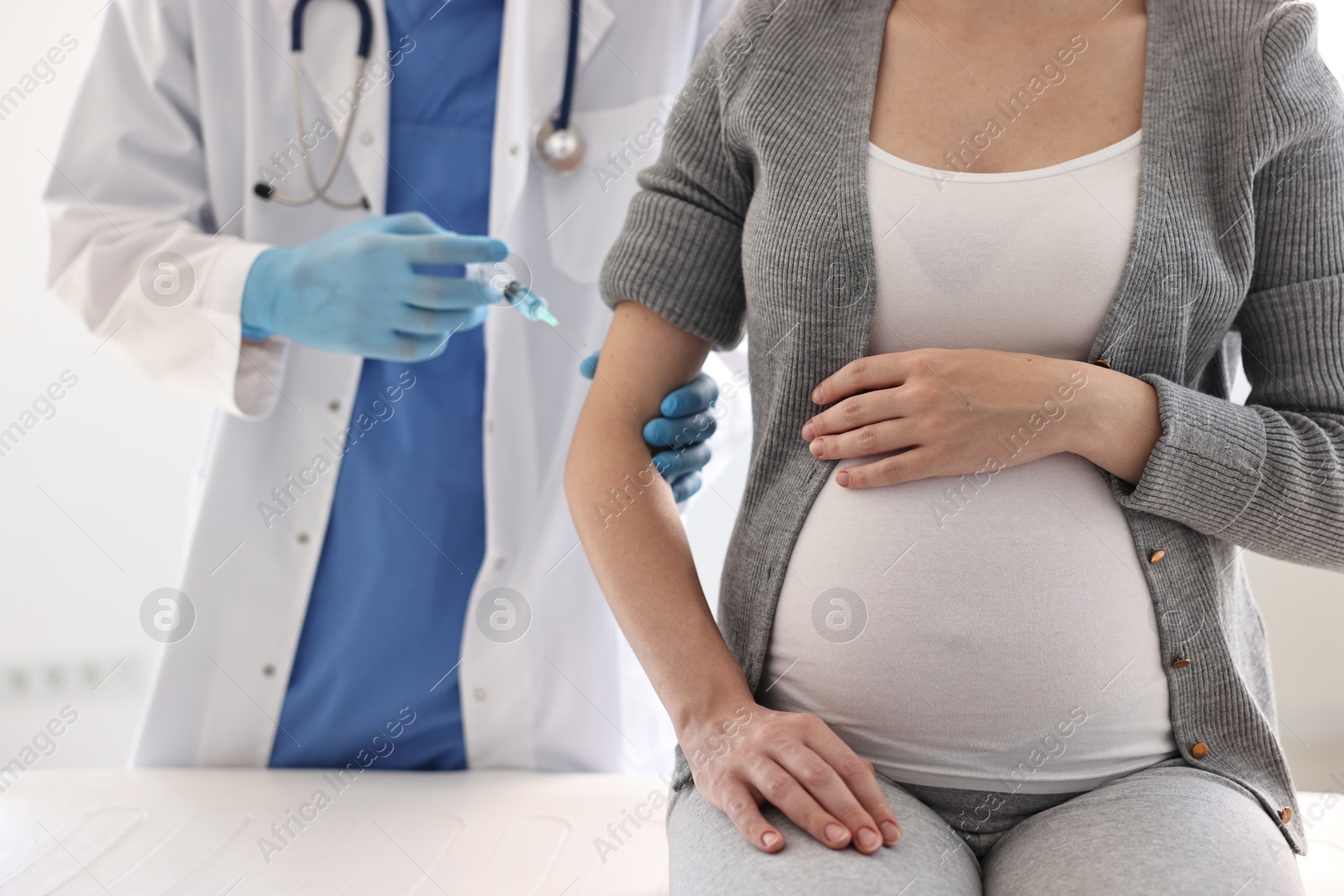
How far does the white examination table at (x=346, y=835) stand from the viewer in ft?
3.26

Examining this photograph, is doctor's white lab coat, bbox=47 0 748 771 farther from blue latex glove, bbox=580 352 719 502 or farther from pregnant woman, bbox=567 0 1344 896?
pregnant woman, bbox=567 0 1344 896

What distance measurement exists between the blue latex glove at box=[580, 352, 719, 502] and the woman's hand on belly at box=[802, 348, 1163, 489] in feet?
0.76

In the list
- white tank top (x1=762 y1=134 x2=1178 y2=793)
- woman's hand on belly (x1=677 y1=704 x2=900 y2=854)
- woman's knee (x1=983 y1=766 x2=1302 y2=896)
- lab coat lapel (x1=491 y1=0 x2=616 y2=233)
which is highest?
lab coat lapel (x1=491 y1=0 x2=616 y2=233)

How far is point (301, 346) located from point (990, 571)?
90 centimetres

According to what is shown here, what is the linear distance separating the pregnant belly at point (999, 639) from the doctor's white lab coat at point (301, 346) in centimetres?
56

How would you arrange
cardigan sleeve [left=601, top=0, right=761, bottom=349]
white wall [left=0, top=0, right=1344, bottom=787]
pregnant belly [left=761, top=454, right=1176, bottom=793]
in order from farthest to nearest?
1. white wall [left=0, top=0, right=1344, bottom=787]
2. cardigan sleeve [left=601, top=0, right=761, bottom=349]
3. pregnant belly [left=761, top=454, right=1176, bottom=793]

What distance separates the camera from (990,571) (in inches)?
29.9

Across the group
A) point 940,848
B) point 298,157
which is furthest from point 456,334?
point 940,848

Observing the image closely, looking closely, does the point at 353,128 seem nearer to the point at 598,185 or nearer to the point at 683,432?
the point at 598,185

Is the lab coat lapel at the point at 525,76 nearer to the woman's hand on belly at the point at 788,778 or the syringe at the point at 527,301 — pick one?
the syringe at the point at 527,301

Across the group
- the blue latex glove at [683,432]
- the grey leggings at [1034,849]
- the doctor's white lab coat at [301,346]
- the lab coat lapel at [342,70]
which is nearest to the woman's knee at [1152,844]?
the grey leggings at [1034,849]

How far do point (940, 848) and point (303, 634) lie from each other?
872mm

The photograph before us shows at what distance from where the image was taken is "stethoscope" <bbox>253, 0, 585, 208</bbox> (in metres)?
1.21

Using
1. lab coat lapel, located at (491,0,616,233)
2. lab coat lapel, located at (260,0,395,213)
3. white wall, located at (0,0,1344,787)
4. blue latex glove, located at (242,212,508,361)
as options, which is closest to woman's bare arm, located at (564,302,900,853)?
blue latex glove, located at (242,212,508,361)
